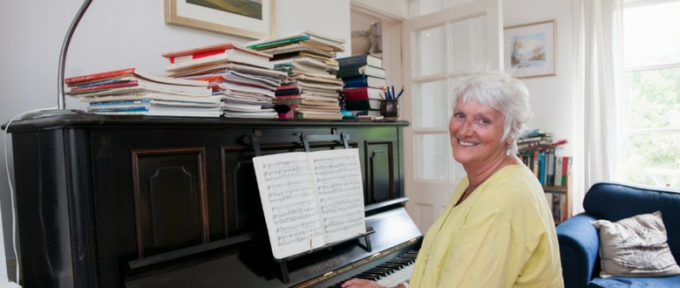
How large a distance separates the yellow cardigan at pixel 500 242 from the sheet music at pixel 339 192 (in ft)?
1.52

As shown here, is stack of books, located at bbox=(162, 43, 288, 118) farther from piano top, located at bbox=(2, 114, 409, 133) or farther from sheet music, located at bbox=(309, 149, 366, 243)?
sheet music, located at bbox=(309, 149, 366, 243)

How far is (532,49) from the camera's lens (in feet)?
13.9

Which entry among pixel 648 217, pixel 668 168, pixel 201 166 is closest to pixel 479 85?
pixel 201 166

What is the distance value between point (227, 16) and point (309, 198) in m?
0.91

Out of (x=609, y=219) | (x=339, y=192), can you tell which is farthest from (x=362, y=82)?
(x=609, y=219)

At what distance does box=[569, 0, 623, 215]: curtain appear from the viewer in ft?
12.5

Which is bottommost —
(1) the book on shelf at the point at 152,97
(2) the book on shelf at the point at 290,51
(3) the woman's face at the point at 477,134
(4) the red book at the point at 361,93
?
(3) the woman's face at the point at 477,134

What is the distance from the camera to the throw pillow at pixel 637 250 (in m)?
2.42

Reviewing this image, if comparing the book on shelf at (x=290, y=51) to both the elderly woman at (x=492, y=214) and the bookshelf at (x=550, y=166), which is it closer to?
the elderly woman at (x=492, y=214)

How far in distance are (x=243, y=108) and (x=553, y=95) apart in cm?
356

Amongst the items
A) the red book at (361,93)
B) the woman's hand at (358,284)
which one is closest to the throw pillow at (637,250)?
the red book at (361,93)

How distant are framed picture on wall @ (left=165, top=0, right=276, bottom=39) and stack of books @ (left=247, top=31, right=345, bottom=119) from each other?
0.16 metres

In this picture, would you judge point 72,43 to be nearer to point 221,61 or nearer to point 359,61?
point 221,61

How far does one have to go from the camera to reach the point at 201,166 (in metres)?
1.32
